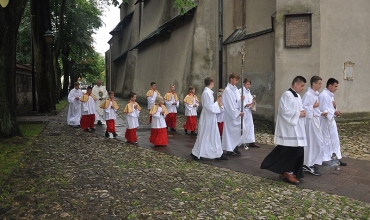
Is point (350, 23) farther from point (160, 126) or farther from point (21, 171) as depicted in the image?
point (21, 171)

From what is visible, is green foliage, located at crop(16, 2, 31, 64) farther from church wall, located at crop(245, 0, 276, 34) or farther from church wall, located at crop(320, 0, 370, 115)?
church wall, located at crop(320, 0, 370, 115)

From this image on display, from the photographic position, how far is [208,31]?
60.8ft

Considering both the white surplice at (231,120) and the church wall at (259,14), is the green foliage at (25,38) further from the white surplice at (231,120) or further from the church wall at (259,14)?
the white surplice at (231,120)

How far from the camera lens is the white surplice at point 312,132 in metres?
7.16

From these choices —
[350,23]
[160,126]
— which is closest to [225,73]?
[350,23]

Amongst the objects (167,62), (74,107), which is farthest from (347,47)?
(167,62)

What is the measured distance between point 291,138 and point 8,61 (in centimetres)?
823

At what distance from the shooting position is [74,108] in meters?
15.5

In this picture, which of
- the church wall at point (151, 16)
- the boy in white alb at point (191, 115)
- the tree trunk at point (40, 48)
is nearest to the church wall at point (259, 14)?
the boy in white alb at point (191, 115)

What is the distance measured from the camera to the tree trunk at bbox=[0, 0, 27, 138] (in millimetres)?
9836

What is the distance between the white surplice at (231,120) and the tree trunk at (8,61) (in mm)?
6095

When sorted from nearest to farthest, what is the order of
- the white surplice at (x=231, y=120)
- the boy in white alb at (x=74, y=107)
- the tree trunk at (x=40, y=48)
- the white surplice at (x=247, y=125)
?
the white surplice at (x=231, y=120) → the white surplice at (x=247, y=125) → the boy in white alb at (x=74, y=107) → the tree trunk at (x=40, y=48)

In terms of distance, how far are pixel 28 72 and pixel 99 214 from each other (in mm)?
19971

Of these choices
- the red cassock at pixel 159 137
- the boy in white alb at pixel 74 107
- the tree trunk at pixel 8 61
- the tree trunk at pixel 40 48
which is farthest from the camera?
the tree trunk at pixel 40 48
